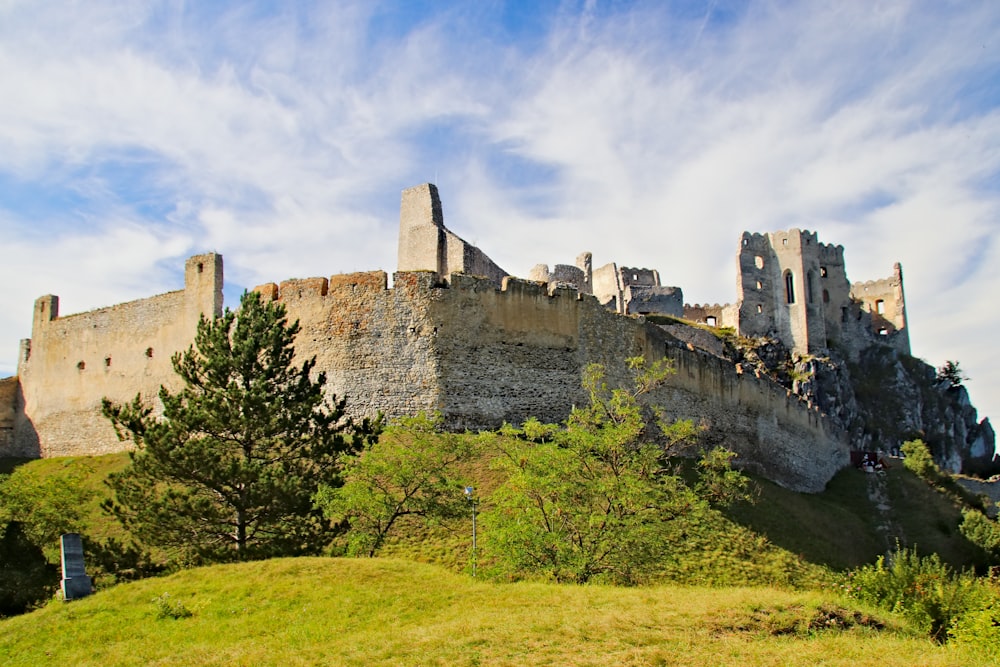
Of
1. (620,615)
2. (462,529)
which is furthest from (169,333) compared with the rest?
(620,615)

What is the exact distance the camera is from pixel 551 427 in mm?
24141

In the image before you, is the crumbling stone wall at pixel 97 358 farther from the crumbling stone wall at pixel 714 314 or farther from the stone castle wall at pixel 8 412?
the crumbling stone wall at pixel 714 314

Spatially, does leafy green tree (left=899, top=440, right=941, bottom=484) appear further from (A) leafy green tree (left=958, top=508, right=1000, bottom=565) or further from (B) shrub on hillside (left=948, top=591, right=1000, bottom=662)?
(B) shrub on hillside (left=948, top=591, right=1000, bottom=662)

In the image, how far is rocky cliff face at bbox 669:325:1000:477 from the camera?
219ft

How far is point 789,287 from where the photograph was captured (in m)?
74.6

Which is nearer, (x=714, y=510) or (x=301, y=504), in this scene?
(x=301, y=504)

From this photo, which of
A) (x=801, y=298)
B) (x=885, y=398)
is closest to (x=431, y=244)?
(x=801, y=298)

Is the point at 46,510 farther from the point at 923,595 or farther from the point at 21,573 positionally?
Answer: the point at 923,595

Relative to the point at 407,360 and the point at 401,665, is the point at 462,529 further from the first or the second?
the point at 401,665

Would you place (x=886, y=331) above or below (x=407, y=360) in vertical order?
above

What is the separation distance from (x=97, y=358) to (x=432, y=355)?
1865 centimetres

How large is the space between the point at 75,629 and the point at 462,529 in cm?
1001

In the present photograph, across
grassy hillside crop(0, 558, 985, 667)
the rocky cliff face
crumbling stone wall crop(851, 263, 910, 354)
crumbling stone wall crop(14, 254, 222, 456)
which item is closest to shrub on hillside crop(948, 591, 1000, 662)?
grassy hillside crop(0, 558, 985, 667)

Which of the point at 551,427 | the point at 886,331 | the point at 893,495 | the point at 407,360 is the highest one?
the point at 886,331
